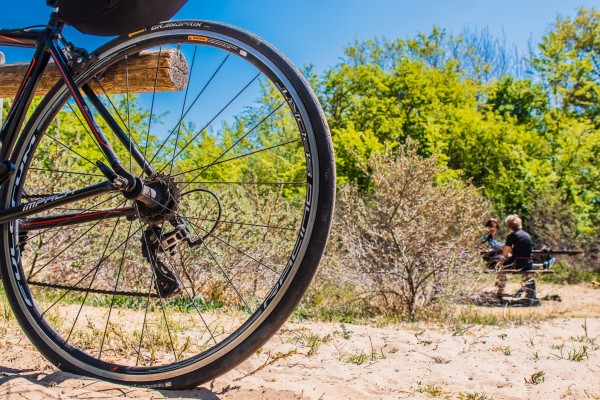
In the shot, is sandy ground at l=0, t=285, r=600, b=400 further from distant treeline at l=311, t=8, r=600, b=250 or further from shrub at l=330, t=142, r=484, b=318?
distant treeline at l=311, t=8, r=600, b=250

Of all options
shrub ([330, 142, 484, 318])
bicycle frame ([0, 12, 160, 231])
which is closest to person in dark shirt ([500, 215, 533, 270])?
shrub ([330, 142, 484, 318])

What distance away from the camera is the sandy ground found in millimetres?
1885

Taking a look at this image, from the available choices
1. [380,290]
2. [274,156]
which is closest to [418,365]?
[380,290]

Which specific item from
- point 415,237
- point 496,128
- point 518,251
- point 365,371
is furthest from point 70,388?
point 496,128

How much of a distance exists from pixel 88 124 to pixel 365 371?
5.06ft

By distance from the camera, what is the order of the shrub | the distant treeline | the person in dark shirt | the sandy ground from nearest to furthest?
the sandy ground
the shrub
the person in dark shirt
the distant treeline

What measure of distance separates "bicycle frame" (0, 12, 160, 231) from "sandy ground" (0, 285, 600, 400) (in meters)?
0.59

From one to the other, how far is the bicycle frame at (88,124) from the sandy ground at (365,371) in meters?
0.59

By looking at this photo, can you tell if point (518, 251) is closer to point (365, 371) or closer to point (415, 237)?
point (415, 237)

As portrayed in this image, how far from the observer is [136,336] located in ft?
8.67

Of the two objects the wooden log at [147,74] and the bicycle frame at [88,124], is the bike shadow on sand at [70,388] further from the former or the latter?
the wooden log at [147,74]

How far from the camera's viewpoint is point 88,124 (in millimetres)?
2023

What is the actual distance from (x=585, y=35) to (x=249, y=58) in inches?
1140

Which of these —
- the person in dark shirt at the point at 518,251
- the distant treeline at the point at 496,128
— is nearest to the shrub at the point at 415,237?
the person in dark shirt at the point at 518,251
